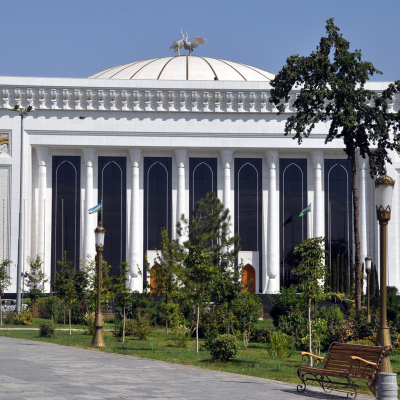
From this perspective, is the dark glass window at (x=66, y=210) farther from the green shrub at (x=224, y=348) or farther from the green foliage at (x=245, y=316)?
the green shrub at (x=224, y=348)

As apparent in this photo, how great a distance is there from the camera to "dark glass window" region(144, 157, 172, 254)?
4894 centimetres

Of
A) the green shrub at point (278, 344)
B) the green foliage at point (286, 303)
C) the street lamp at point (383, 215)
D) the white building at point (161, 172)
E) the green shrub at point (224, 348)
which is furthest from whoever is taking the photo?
the white building at point (161, 172)

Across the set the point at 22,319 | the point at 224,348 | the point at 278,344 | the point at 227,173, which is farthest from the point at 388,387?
the point at 227,173

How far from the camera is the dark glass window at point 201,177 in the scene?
49188mm

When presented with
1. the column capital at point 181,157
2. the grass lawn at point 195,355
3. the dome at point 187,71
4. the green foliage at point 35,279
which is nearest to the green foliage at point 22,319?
the grass lawn at point 195,355

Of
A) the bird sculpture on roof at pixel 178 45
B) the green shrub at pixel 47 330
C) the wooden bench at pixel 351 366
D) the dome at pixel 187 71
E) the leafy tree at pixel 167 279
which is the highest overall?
the bird sculpture on roof at pixel 178 45

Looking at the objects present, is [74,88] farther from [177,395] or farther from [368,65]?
[177,395]

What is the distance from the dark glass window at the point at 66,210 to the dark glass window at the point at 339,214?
17972 millimetres

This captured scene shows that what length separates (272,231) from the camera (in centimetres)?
4872

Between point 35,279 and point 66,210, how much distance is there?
7.57 metres

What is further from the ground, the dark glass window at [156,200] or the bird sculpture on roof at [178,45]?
the bird sculpture on roof at [178,45]

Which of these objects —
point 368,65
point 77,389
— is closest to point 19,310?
point 368,65

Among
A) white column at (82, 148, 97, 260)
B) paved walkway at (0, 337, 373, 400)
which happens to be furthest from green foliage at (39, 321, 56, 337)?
white column at (82, 148, 97, 260)

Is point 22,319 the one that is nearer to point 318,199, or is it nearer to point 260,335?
point 260,335
